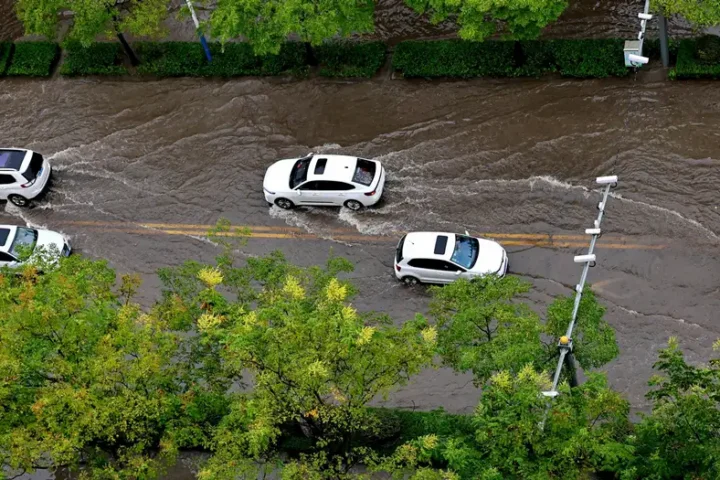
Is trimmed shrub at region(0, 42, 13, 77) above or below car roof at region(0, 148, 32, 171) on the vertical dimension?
above

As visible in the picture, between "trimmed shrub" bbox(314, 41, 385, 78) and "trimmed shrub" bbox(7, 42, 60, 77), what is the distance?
11108mm

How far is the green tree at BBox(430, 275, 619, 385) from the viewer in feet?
61.8

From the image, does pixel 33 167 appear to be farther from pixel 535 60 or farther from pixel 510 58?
pixel 535 60

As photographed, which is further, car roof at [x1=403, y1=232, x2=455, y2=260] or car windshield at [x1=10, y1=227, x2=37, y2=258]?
car windshield at [x1=10, y1=227, x2=37, y2=258]

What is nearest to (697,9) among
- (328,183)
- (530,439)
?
(328,183)

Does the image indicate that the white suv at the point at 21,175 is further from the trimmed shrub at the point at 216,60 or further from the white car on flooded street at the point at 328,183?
the white car on flooded street at the point at 328,183

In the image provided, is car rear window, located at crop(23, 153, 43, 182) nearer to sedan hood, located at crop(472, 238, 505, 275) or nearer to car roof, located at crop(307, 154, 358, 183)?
car roof, located at crop(307, 154, 358, 183)

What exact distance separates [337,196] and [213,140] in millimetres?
6289

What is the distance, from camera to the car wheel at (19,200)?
1185 inches

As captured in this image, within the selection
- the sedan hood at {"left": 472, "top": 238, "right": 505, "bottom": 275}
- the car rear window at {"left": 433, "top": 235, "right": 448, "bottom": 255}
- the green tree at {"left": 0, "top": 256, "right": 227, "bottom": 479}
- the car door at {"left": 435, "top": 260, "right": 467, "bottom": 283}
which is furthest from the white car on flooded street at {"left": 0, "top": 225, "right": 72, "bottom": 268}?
the sedan hood at {"left": 472, "top": 238, "right": 505, "bottom": 275}

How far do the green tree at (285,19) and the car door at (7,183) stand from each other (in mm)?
8561

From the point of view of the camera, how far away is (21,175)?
2950cm

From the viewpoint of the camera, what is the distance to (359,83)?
1273 inches

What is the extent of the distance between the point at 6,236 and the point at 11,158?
3.65 m
